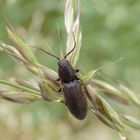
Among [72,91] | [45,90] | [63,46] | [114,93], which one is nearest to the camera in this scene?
[45,90]

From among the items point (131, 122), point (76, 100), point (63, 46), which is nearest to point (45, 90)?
point (76, 100)

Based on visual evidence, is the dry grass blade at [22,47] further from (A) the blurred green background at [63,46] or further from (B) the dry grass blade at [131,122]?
(A) the blurred green background at [63,46]

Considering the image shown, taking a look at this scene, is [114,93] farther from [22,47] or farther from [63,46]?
[63,46]

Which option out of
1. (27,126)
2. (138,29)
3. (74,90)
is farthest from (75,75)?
(27,126)

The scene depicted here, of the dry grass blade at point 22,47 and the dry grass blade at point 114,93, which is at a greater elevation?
the dry grass blade at point 22,47

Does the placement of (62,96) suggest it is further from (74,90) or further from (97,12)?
(97,12)

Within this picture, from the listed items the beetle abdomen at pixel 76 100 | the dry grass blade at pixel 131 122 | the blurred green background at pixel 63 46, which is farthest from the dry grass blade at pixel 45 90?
the blurred green background at pixel 63 46

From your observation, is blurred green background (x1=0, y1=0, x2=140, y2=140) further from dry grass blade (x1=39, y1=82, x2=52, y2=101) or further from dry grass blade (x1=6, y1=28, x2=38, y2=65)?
dry grass blade (x1=39, y1=82, x2=52, y2=101)
